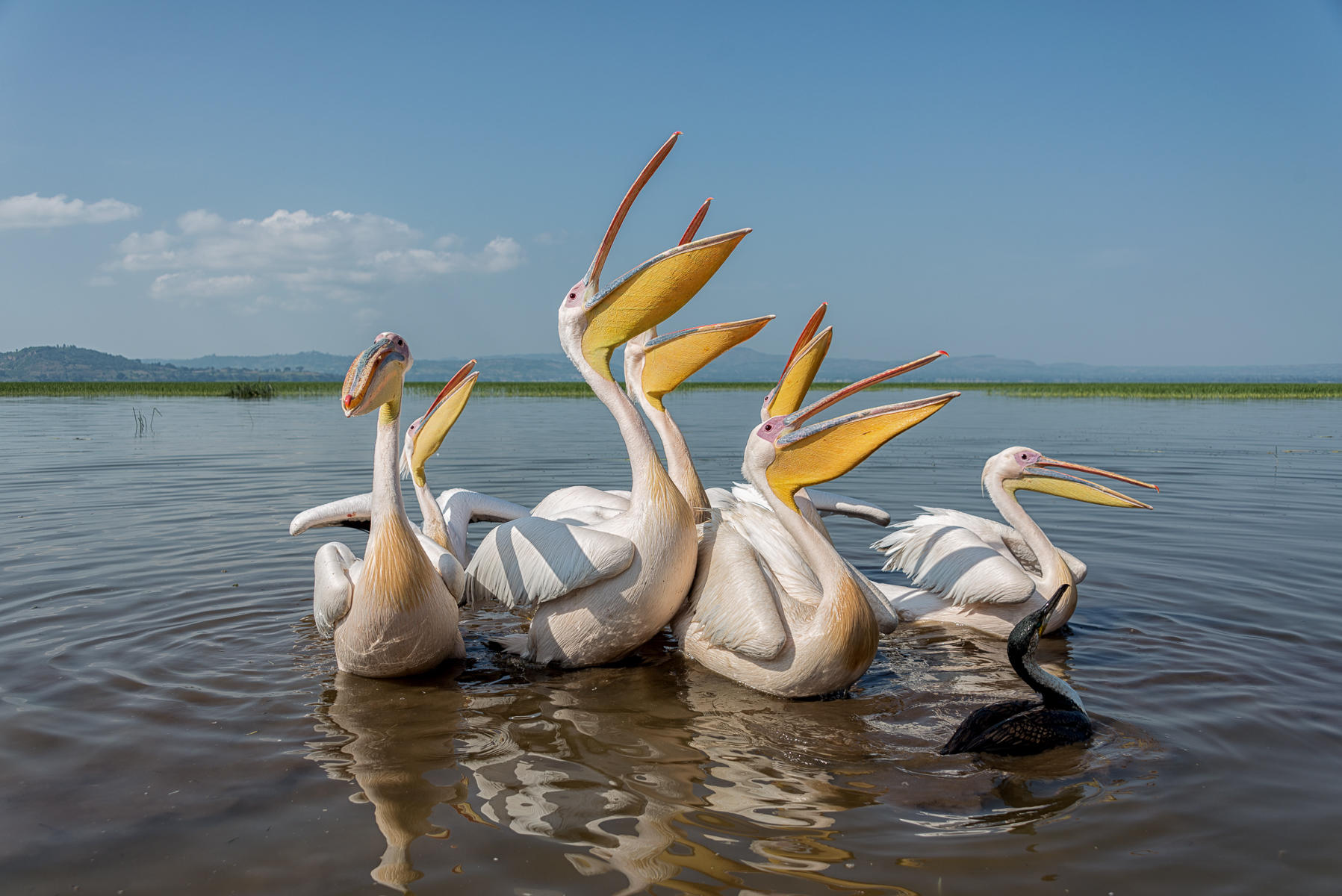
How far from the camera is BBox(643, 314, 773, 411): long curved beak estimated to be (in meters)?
4.09

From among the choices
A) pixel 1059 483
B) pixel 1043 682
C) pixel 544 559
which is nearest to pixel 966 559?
pixel 1059 483

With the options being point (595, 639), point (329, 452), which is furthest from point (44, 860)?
point (329, 452)

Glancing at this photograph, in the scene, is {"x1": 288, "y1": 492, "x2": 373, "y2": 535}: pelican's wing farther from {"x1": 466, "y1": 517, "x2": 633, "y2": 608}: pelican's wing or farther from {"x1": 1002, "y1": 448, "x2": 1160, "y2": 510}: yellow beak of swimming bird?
{"x1": 1002, "y1": 448, "x2": 1160, "y2": 510}: yellow beak of swimming bird

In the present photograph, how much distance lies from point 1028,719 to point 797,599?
1.11 m

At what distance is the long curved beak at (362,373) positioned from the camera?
3.47m

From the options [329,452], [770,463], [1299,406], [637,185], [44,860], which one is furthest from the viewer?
[1299,406]

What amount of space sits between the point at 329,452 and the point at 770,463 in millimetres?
10195

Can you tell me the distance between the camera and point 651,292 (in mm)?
3674

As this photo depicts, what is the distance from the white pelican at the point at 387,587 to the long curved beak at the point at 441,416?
703 millimetres

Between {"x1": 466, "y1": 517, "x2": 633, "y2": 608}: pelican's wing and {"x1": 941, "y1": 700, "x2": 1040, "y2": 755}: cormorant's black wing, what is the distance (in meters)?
1.43

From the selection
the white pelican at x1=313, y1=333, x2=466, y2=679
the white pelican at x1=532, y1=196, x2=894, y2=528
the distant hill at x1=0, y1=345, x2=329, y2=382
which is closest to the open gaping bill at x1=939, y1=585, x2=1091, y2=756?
the white pelican at x1=532, y1=196, x2=894, y2=528

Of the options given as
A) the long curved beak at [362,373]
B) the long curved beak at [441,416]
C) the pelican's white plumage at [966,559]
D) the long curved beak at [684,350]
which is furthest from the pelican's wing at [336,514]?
the pelican's white plumage at [966,559]

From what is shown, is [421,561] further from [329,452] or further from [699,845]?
[329,452]

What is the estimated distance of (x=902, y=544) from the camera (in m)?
5.19
